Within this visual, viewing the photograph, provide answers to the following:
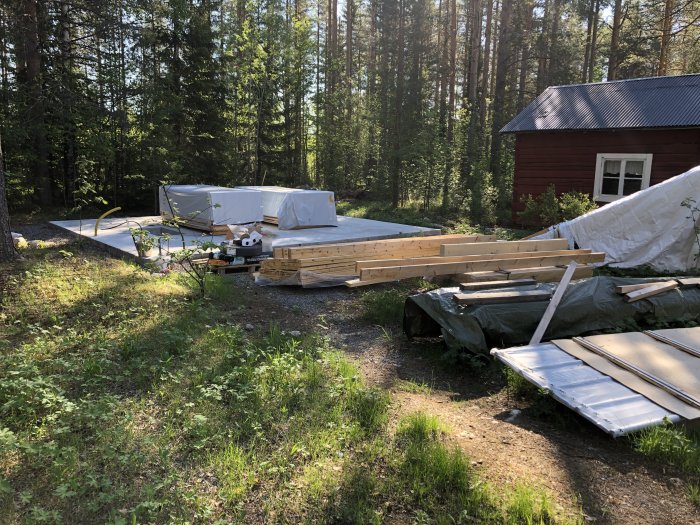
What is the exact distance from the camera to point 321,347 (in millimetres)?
5285

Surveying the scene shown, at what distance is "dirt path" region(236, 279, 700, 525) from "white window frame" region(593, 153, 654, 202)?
35.8ft

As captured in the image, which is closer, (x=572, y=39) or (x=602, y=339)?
(x=602, y=339)

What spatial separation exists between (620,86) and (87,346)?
647 inches

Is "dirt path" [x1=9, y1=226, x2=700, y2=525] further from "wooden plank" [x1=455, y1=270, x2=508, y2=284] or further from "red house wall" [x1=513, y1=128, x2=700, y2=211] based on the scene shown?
"red house wall" [x1=513, y1=128, x2=700, y2=211]

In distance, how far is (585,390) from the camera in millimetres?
3957

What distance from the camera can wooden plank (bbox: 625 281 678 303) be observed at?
5.64 m

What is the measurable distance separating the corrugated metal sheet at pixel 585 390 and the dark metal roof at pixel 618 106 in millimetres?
11189

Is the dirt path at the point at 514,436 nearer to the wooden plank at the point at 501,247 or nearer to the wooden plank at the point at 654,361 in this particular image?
the wooden plank at the point at 654,361

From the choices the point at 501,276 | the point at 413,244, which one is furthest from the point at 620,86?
the point at 501,276

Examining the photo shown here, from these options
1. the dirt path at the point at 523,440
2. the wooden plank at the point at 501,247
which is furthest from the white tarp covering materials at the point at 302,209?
the dirt path at the point at 523,440

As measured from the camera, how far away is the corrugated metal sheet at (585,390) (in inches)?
140

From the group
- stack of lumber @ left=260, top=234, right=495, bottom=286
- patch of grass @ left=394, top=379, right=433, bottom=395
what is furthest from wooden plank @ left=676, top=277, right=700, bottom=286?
patch of grass @ left=394, top=379, right=433, bottom=395

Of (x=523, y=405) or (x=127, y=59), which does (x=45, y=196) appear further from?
(x=523, y=405)

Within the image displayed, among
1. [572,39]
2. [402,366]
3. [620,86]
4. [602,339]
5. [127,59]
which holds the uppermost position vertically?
[572,39]
